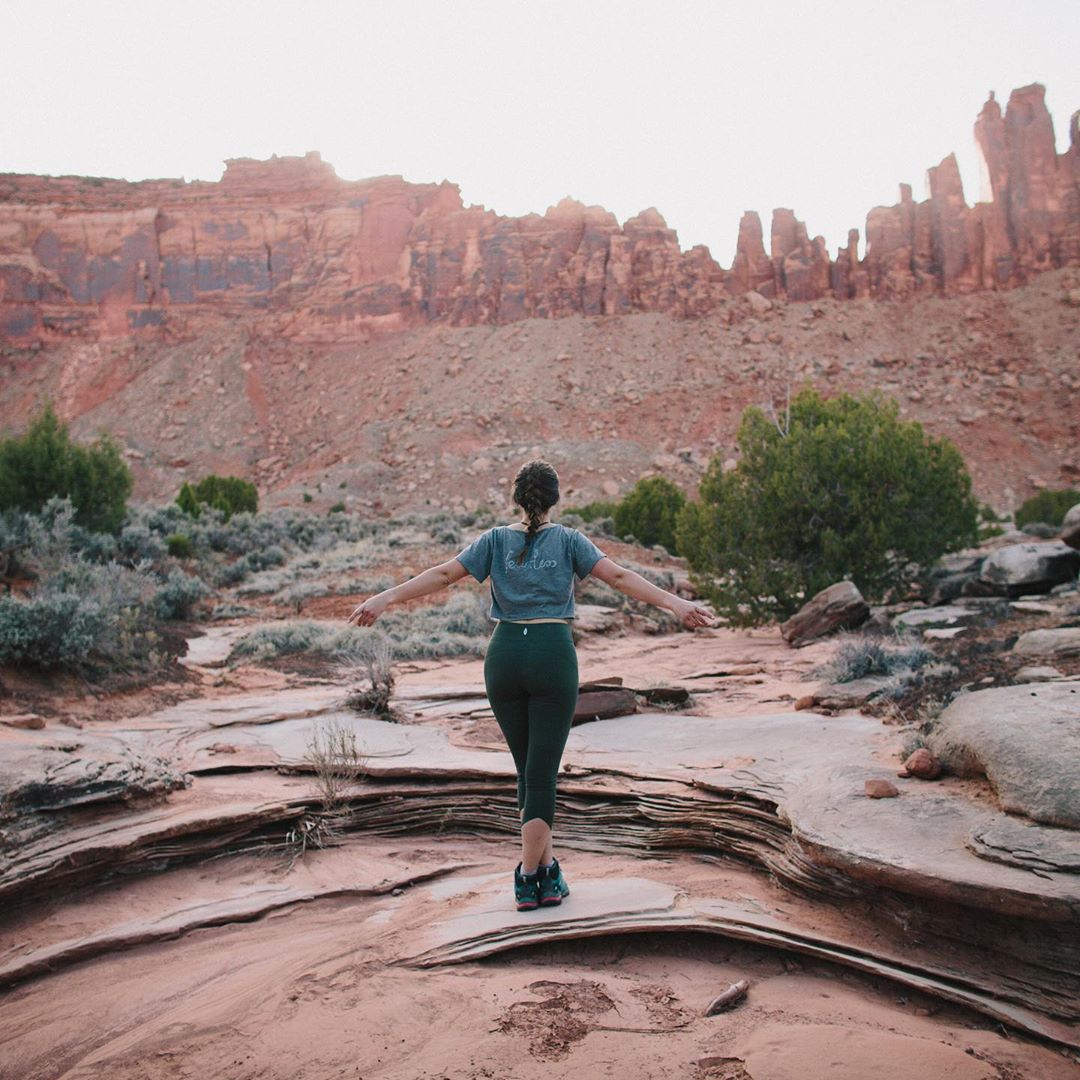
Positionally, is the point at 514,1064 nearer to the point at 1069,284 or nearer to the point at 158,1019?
the point at 158,1019

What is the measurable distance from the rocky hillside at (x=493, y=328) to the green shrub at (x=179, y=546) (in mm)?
21077

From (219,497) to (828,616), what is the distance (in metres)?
27.5

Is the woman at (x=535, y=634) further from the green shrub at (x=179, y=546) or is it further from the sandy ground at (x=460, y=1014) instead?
the green shrub at (x=179, y=546)

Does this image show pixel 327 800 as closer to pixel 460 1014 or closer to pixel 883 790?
pixel 460 1014

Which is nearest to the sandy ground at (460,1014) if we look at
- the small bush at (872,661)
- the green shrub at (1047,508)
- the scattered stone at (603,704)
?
the scattered stone at (603,704)

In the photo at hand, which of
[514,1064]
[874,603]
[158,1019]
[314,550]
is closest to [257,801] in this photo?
[158,1019]

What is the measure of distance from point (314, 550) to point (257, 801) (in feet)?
76.9

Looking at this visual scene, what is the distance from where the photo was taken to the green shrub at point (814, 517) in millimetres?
14438

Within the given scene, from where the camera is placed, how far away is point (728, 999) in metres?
3.06

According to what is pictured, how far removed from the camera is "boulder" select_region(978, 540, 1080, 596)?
14156mm

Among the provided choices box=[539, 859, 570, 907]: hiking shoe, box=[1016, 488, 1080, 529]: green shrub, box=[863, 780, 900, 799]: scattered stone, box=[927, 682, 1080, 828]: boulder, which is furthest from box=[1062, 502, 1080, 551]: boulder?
box=[1016, 488, 1080, 529]: green shrub

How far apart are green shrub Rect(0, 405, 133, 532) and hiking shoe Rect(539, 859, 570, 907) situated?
64.4 feet

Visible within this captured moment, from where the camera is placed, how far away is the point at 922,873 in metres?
3.32

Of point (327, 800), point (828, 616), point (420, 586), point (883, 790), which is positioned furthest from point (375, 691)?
point (828, 616)
